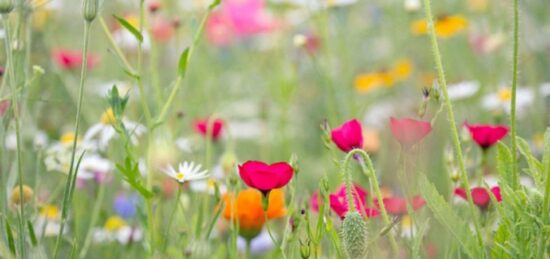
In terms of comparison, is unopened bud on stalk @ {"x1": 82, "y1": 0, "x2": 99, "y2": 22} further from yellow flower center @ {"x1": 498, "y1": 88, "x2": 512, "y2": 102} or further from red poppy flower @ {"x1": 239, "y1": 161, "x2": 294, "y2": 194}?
yellow flower center @ {"x1": 498, "y1": 88, "x2": 512, "y2": 102}

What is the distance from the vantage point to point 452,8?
4.15 meters

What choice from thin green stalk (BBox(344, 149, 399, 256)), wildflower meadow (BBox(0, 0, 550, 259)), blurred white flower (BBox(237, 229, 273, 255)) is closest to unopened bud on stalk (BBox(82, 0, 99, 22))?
wildflower meadow (BBox(0, 0, 550, 259))

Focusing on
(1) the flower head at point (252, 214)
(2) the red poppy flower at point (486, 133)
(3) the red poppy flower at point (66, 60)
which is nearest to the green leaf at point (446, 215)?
(2) the red poppy flower at point (486, 133)

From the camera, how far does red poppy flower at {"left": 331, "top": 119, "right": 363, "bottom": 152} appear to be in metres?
1.52

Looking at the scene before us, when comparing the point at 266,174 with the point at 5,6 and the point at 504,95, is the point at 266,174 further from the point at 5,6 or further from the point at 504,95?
the point at 504,95

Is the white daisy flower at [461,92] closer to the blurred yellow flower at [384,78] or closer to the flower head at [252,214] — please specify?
the blurred yellow flower at [384,78]

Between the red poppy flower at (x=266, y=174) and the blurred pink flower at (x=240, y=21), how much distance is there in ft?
8.24

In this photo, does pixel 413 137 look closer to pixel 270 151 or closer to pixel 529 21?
pixel 270 151

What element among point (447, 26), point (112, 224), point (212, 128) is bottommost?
point (112, 224)

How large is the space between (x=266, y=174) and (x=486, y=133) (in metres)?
0.44

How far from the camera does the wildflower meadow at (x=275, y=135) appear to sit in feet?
4.59

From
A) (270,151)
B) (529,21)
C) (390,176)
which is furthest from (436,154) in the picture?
(529,21)

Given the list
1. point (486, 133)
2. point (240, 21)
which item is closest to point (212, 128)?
point (486, 133)

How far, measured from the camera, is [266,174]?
1414mm
